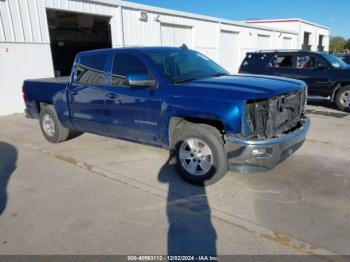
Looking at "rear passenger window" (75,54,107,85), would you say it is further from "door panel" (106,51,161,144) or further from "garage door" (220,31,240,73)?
"garage door" (220,31,240,73)

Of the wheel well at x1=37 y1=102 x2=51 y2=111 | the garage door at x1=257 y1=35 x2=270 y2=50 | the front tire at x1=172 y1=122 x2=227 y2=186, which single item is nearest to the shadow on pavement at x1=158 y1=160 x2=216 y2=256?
the front tire at x1=172 y1=122 x2=227 y2=186

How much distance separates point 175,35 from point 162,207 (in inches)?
522

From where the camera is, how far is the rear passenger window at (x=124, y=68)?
474cm

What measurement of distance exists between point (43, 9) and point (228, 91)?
887 centimetres

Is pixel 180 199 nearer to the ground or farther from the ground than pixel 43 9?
nearer to the ground

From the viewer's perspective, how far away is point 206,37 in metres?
17.7

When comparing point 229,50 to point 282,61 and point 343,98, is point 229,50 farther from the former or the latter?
point 343,98

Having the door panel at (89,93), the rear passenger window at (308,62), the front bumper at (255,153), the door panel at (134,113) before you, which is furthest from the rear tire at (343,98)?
the door panel at (89,93)

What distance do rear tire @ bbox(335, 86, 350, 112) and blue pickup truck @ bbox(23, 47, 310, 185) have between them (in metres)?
5.23

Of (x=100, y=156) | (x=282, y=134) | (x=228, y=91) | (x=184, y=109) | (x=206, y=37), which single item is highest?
(x=206, y=37)

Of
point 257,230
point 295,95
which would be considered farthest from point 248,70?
point 257,230

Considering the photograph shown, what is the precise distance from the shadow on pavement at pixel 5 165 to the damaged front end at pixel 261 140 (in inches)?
118

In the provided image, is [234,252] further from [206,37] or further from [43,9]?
[206,37]

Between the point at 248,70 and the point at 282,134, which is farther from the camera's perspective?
the point at 248,70
